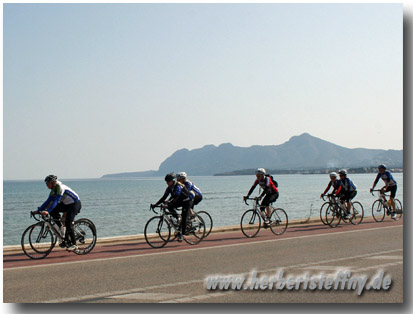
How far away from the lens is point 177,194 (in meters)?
13.9

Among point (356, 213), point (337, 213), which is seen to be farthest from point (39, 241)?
point (356, 213)

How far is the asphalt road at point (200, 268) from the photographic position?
775 cm

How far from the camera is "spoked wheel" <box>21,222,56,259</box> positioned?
11.8m

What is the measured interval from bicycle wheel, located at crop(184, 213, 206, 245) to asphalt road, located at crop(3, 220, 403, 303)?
0.23 metres

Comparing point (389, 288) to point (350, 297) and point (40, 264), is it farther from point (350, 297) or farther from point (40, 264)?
point (40, 264)

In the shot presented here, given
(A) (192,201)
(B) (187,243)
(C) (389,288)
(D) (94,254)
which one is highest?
(A) (192,201)

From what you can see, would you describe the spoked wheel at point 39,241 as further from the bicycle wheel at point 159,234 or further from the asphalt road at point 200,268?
the bicycle wheel at point 159,234

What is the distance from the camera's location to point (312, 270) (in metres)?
9.80

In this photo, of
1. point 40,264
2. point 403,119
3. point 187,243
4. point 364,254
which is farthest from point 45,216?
point 403,119

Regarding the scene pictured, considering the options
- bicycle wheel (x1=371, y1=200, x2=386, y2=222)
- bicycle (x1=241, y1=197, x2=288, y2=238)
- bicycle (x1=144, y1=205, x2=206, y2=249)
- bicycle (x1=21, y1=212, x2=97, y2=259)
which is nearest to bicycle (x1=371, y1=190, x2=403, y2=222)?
bicycle wheel (x1=371, y1=200, x2=386, y2=222)

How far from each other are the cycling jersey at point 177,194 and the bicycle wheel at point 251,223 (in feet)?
7.42

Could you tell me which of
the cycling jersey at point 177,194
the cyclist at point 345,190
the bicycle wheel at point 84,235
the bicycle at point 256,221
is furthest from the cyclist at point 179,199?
the cyclist at point 345,190

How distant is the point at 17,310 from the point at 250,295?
3.00m

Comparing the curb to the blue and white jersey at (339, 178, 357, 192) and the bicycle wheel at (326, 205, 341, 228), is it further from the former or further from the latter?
the blue and white jersey at (339, 178, 357, 192)
